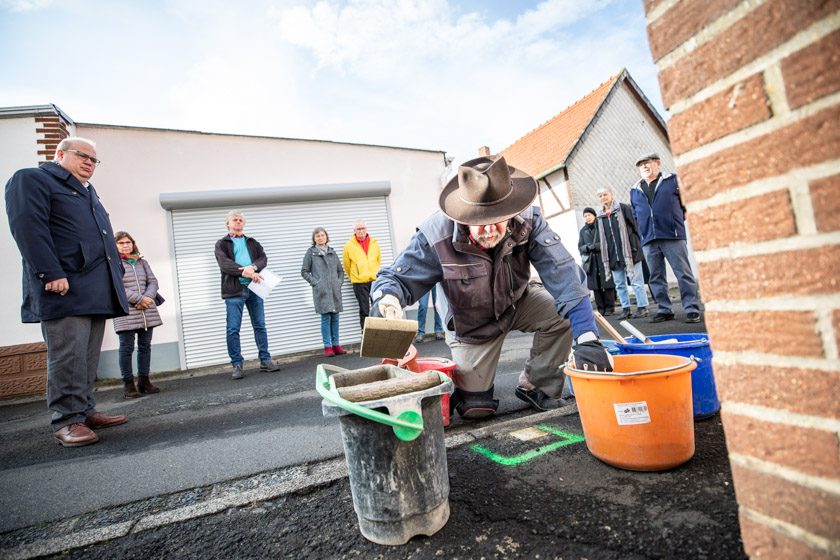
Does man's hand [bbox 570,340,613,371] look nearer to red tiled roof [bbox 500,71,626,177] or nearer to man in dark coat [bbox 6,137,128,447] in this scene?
man in dark coat [bbox 6,137,128,447]

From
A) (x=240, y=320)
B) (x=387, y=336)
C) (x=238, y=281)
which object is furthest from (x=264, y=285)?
(x=387, y=336)

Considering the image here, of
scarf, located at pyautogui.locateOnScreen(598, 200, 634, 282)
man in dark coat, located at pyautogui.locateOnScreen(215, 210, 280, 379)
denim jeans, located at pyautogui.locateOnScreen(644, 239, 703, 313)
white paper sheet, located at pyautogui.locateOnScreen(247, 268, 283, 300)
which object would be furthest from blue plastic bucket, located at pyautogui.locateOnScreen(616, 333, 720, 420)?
scarf, located at pyautogui.locateOnScreen(598, 200, 634, 282)

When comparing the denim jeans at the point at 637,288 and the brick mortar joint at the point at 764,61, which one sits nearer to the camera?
the brick mortar joint at the point at 764,61

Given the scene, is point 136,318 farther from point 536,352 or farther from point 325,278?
point 536,352

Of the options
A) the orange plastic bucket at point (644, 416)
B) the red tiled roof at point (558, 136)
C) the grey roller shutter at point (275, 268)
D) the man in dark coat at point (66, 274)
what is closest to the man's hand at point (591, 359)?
the orange plastic bucket at point (644, 416)

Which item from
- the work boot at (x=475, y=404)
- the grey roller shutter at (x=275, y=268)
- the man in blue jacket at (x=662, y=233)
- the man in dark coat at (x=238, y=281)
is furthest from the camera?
the grey roller shutter at (x=275, y=268)

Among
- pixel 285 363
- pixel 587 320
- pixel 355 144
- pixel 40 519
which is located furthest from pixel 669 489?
pixel 355 144

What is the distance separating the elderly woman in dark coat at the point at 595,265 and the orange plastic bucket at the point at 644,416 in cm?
606

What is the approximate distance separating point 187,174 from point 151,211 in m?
0.93

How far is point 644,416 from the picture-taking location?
6.21 ft

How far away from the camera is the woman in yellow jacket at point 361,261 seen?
7.69 metres

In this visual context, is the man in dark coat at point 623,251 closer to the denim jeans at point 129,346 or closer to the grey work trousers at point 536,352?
the grey work trousers at point 536,352

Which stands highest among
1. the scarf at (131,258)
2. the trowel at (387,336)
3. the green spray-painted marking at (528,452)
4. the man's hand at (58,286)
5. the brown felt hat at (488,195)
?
the scarf at (131,258)

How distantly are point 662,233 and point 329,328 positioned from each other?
518 cm
